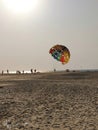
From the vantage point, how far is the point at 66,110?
2167cm

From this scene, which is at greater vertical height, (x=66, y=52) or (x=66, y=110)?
(x=66, y=52)

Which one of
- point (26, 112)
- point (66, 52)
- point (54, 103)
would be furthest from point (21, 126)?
point (66, 52)

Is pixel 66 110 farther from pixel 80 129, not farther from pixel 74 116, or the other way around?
pixel 80 129

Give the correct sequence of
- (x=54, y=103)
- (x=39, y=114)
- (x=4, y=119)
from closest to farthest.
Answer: (x=4, y=119) → (x=39, y=114) → (x=54, y=103)

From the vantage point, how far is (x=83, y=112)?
2091 cm

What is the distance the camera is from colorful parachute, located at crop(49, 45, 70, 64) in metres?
74.9

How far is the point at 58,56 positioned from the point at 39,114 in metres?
56.9

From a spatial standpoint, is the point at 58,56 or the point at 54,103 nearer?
the point at 54,103

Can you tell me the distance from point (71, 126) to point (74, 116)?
2524 mm

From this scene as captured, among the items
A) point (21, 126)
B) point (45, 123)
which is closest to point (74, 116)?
point (45, 123)

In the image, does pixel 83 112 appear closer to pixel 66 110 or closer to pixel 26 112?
pixel 66 110

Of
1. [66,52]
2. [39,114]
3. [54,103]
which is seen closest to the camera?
[39,114]

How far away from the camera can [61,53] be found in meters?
76.3

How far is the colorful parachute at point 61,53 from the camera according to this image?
74875 mm
